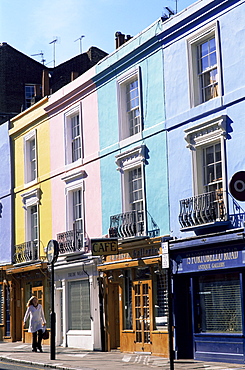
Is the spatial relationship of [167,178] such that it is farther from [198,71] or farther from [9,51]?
[9,51]

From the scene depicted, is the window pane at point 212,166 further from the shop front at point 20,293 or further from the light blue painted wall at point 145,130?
the shop front at point 20,293

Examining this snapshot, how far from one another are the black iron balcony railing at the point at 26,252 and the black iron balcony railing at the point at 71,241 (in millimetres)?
2634

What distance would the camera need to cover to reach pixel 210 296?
18391 millimetres

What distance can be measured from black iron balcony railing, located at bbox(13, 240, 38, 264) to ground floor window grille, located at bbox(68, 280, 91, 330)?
288 centimetres

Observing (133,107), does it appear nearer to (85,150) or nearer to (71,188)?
(85,150)

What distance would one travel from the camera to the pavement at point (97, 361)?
16953 mm

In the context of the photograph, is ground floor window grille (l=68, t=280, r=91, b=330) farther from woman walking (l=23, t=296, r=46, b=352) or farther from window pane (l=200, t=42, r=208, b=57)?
window pane (l=200, t=42, r=208, b=57)

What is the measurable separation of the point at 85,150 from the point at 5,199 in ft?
26.6

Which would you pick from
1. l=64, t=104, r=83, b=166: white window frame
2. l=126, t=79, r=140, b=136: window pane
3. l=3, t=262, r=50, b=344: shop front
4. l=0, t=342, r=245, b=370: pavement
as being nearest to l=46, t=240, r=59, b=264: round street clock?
l=0, t=342, r=245, b=370: pavement

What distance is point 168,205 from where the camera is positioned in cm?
1994

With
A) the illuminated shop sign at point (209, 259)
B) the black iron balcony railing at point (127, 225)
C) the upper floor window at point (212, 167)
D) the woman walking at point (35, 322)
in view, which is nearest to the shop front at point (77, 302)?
the woman walking at point (35, 322)

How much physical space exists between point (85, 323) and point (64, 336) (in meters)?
1.67

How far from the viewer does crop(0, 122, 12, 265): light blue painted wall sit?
31.2 meters

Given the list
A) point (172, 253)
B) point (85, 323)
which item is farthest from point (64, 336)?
point (172, 253)
